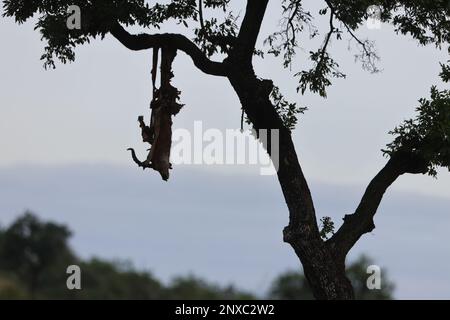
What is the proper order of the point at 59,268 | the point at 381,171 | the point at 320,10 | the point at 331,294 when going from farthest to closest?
the point at 59,268 → the point at 320,10 → the point at 381,171 → the point at 331,294

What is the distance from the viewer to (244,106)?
1975 centimetres

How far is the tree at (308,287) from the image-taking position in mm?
54594

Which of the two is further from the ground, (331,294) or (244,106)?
(244,106)

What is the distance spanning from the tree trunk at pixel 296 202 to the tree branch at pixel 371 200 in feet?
1.57

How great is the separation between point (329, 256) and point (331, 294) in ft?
2.69

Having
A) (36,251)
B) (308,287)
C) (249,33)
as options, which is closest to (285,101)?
(249,33)

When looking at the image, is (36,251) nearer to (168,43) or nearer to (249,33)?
(168,43)

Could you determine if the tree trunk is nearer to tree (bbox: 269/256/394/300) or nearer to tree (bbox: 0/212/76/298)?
tree (bbox: 0/212/76/298)

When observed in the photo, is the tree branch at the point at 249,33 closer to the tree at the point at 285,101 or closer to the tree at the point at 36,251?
the tree at the point at 285,101

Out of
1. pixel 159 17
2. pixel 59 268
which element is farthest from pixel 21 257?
pixel 159 17
